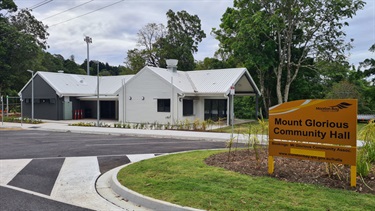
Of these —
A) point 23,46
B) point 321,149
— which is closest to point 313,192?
point 321,149

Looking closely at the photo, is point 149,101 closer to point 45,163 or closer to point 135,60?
point 45,163

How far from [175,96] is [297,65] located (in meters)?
15.7

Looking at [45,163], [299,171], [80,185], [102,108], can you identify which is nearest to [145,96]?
[102,108]

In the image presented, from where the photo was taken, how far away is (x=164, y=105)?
82.6ft

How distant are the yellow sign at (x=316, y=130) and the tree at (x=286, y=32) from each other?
23453 mm

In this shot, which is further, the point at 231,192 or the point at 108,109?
the point at 108,109

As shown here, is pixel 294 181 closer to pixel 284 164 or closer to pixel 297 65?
pixel 284 164

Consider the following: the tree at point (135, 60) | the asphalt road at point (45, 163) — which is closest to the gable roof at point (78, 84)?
the tree at point (135, 60)

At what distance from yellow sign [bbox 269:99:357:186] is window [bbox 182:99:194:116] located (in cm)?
1836

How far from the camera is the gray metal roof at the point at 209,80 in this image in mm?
25047

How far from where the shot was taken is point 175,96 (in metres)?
24.3

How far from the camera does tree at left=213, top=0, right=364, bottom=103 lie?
97.3 ft

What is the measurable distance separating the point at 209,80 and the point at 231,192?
861 inches

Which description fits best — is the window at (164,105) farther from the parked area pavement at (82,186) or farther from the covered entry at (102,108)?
the parked area pavement at (82,186)
